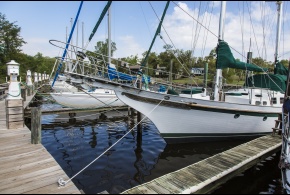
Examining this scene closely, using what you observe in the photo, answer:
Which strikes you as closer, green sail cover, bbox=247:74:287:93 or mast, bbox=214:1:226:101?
mast, bbox=214:1:226:101

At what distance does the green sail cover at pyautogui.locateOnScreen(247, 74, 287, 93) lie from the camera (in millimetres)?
10578

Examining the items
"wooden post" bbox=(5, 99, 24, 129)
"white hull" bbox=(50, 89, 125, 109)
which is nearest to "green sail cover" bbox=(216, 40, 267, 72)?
"wooden post" bbox=(5, 99, 24, 129)

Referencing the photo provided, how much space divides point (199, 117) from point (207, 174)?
3.70 m

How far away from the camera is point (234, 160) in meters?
6.03

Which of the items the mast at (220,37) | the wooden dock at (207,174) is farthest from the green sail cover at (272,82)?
the wooden dock at (207,174)

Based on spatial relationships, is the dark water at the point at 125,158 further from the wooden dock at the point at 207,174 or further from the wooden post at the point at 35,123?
the wooden post at the point at 35,123

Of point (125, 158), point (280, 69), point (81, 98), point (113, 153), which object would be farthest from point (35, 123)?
point (280, 69)

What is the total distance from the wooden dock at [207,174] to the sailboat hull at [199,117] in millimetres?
1878

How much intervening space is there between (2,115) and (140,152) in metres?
7.52

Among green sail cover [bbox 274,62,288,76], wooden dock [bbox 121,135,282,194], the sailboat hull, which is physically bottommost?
wooden dock [bbox 121,135,282,194]

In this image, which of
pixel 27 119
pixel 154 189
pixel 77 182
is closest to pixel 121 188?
pixel 77 182

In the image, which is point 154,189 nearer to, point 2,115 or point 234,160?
point 234,160

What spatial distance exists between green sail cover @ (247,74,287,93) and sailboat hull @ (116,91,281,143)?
1.39 meters

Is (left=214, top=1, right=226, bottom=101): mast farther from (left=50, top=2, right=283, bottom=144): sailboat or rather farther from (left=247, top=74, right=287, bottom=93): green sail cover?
(left=247, top=74, right=287, bottom=93): green sail cover
